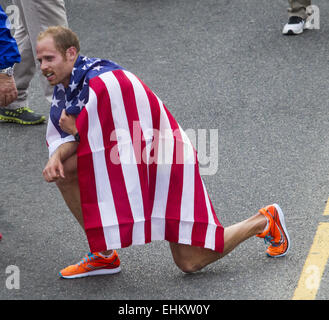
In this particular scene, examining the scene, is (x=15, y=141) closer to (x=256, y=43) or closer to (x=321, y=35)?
(x=256, y=43)

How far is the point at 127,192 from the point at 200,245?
0.48 metres

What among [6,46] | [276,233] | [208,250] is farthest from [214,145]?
[6,46]

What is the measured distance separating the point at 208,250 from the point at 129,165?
25.2 inches

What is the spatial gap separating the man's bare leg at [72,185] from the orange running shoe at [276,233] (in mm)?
966

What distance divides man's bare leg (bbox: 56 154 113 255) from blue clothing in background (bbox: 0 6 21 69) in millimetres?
885

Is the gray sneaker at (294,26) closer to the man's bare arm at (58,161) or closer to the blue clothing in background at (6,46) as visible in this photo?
the blue clothing in background at (6,46)

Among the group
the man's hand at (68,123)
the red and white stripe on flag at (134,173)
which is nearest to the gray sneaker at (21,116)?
the man's hand at (68,123)

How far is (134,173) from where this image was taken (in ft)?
12.2

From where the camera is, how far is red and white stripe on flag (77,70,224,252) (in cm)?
368

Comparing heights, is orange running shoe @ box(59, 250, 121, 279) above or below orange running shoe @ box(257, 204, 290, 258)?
below

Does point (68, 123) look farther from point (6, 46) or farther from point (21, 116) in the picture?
point (21, 116)

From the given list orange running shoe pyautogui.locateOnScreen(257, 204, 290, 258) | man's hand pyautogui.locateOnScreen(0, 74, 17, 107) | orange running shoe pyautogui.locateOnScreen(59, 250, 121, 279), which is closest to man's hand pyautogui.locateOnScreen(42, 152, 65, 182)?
orange running shoe pyautogui.locateOnScreen(59, 250, 121, 279)

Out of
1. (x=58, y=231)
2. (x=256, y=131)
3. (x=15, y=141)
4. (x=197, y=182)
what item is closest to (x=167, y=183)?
(x=197, y=182)

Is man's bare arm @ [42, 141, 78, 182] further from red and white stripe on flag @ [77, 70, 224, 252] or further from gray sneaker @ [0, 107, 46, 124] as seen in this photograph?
gray sneaker @ [0, 107, 46, 124]
